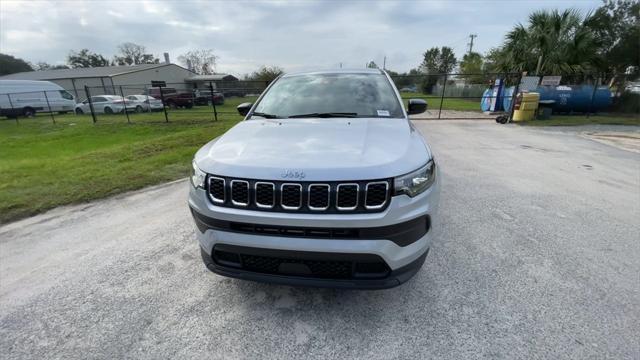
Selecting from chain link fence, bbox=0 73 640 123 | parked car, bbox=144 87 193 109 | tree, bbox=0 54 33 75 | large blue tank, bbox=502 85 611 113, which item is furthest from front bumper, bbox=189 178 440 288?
tree, bbox=0 54 33 75

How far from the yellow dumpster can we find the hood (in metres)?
11.3

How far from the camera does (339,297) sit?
2.27 metres

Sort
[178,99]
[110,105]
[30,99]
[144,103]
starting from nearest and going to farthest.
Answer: [110,105]
[144,103]
[30,99]
[178,99]

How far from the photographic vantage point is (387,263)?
1.80 metres

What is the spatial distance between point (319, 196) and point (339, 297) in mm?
948

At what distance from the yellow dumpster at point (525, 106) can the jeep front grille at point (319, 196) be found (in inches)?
485

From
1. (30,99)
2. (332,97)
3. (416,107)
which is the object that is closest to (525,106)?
(416,107)

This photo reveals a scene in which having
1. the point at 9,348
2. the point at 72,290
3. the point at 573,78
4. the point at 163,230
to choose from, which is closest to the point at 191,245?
the point at 163,230

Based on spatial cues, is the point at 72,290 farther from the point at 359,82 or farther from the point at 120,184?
the point at 359,82

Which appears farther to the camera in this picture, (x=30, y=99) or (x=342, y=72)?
(x=30, y=99)

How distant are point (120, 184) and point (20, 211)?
3.94ft

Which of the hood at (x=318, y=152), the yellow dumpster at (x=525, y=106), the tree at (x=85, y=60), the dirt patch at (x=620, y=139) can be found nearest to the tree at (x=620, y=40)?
the yellow dumpster at (x=525, y=106)

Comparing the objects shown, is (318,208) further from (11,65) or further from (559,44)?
(11,65)

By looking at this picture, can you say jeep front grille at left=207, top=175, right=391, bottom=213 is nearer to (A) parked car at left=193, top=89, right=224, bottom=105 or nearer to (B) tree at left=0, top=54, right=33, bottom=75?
(A) parked car at left=193, top=89, right=224, bottom=105
